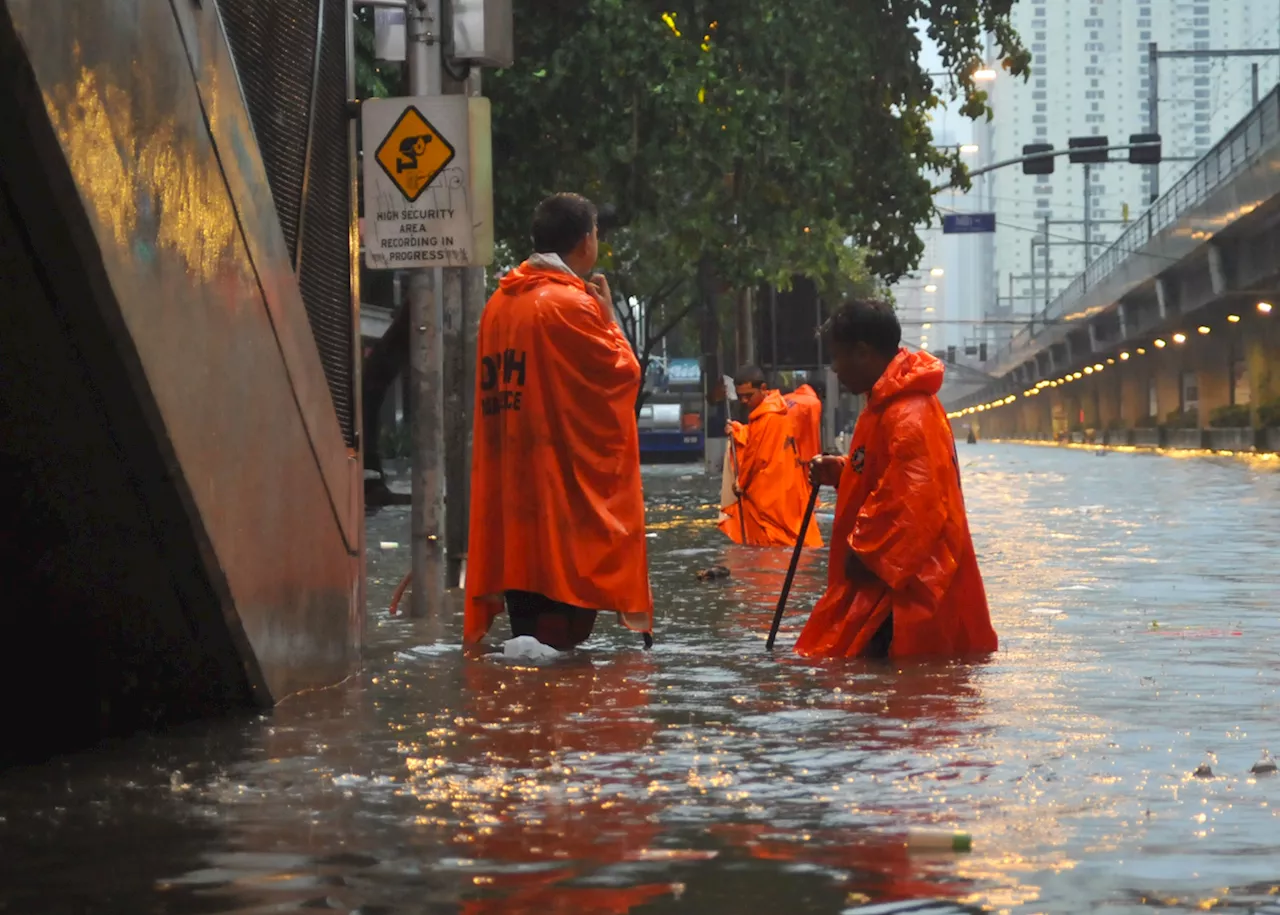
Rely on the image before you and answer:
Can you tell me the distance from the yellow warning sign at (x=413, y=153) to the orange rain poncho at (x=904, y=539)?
9.74 feet

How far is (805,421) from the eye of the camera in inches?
793

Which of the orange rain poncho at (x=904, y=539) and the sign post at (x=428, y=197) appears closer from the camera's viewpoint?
the orange rain poncho at (x=904, y=539)

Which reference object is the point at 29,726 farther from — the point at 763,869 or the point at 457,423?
the point at 457,423

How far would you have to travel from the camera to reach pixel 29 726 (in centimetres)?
718

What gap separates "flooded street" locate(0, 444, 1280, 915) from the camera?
4.62 metres

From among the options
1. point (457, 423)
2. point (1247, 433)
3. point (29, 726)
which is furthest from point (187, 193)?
point (1247, 433)

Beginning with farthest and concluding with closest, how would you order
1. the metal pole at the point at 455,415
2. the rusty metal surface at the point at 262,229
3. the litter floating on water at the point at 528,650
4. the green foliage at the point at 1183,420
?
the green foliage at the point at 1183,420
the metal pole at the point at 455,415
the litter floating on water at the point at 528,650
the rusty metal surface at the point at 262,229

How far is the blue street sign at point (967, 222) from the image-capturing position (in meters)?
44.4

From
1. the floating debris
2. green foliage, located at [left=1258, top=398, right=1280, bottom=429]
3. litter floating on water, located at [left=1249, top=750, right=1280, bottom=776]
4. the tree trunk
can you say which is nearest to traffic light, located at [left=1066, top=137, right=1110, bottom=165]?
the tree trunk

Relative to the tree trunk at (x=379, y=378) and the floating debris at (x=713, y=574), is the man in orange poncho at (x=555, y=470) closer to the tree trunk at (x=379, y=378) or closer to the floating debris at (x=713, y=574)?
the floating debris at (x=713, y=574)

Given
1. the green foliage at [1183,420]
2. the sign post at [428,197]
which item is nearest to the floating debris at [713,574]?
the sign post at [428,197]

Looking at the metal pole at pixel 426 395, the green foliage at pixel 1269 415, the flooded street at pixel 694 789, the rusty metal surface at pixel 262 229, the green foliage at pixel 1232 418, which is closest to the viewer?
the flooded street at pixel 694 789

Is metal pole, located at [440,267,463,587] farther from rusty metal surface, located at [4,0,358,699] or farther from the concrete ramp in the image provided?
the concrete ramp

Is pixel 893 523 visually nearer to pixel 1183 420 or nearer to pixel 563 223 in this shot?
pixel 563 223
